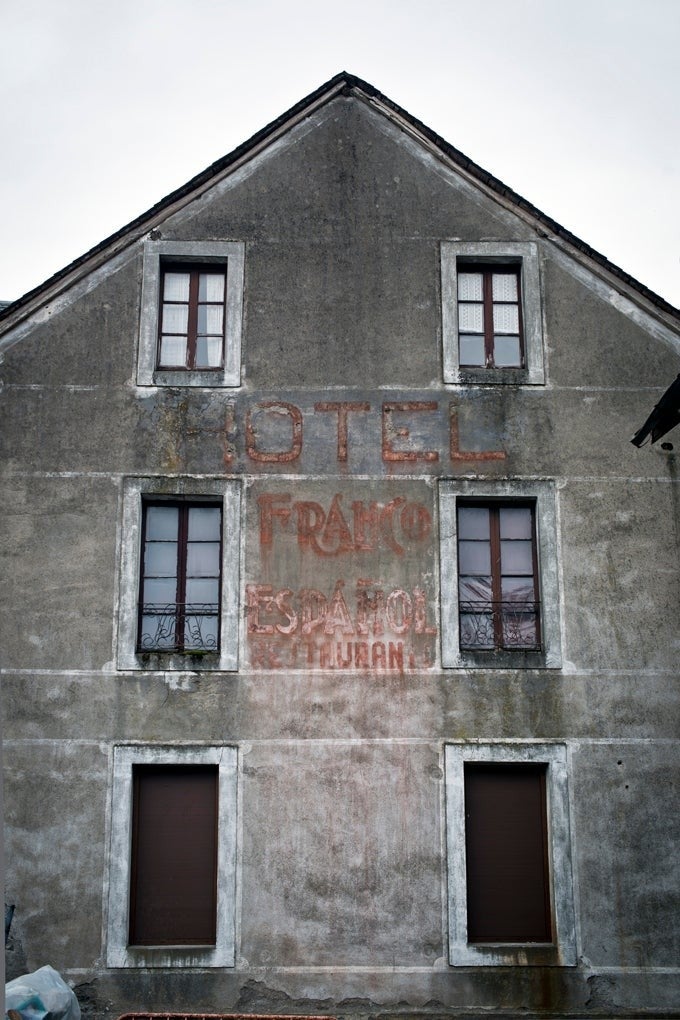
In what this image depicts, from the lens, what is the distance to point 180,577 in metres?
12.7

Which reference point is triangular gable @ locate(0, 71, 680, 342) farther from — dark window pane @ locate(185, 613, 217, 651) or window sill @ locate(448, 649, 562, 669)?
window sill @ locate(448, 649, 562, 669)

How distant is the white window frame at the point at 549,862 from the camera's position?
37.8 ft

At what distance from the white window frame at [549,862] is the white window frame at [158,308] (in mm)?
5092

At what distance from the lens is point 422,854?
11.8 meters

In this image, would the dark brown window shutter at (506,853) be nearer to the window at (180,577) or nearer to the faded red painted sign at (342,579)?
the faded red painted sign at (342,579)

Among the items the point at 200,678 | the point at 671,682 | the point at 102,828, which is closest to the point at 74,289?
the point at 200,678

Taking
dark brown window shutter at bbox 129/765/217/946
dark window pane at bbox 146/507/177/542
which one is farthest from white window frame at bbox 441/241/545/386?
dark brown window shutter at bbox 129/765/217/946

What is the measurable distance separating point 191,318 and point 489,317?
3.64 metres

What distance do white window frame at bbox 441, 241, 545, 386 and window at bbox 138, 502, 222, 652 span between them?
132 inches

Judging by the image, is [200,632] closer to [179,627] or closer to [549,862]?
[179,627]

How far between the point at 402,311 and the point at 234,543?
350 cm

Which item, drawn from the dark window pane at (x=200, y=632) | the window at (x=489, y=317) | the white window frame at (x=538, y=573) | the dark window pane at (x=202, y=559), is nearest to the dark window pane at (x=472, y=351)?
the window at (x=489, y=317)

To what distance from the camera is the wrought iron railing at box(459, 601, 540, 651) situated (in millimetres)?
12500

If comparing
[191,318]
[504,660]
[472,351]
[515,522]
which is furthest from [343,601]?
[191,318]
